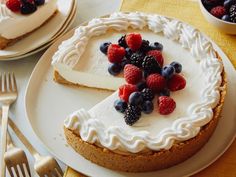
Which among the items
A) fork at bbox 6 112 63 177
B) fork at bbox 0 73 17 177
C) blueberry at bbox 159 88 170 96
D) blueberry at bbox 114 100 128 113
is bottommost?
fork at bbox 6 112 63 177

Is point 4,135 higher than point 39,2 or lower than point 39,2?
lower

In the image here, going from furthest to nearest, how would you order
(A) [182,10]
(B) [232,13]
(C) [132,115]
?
1. (A) [182,10]
2. (B) [232,13]
3. (C) [132,115]

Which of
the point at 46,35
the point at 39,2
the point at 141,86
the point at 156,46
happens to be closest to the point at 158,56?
the point at 156,46

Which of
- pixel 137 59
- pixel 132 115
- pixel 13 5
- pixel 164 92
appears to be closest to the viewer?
pixel 132 115

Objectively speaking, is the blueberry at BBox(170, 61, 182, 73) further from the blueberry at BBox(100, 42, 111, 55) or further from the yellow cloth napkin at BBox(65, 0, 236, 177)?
the yellow cloth napkin at BBox(65, 0, 236, 177)

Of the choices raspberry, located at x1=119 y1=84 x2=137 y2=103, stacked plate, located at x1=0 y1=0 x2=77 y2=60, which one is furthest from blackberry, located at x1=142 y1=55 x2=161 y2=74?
stacked plate, located at x1=0 y1=0 x2=77 y2=60

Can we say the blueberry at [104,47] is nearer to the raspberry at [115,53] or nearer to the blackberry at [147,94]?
the raspberry at [115,53]

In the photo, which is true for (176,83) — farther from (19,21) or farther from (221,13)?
(19,21)

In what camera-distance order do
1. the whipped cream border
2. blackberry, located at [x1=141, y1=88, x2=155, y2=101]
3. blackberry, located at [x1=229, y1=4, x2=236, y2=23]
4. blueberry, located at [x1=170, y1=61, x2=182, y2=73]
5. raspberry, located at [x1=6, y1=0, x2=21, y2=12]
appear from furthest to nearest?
raspberry, located at [x1=6, y1=0, x2=21, y2=12], blackberry, located at [x1=229, y1=4, x2=236, y2=23], blueberry, located at [x1=170, y1=61, x2=182, y2=73], blackberry, located at [x1=141, y1=88, x2=155, y2=101], the whipped cream border
